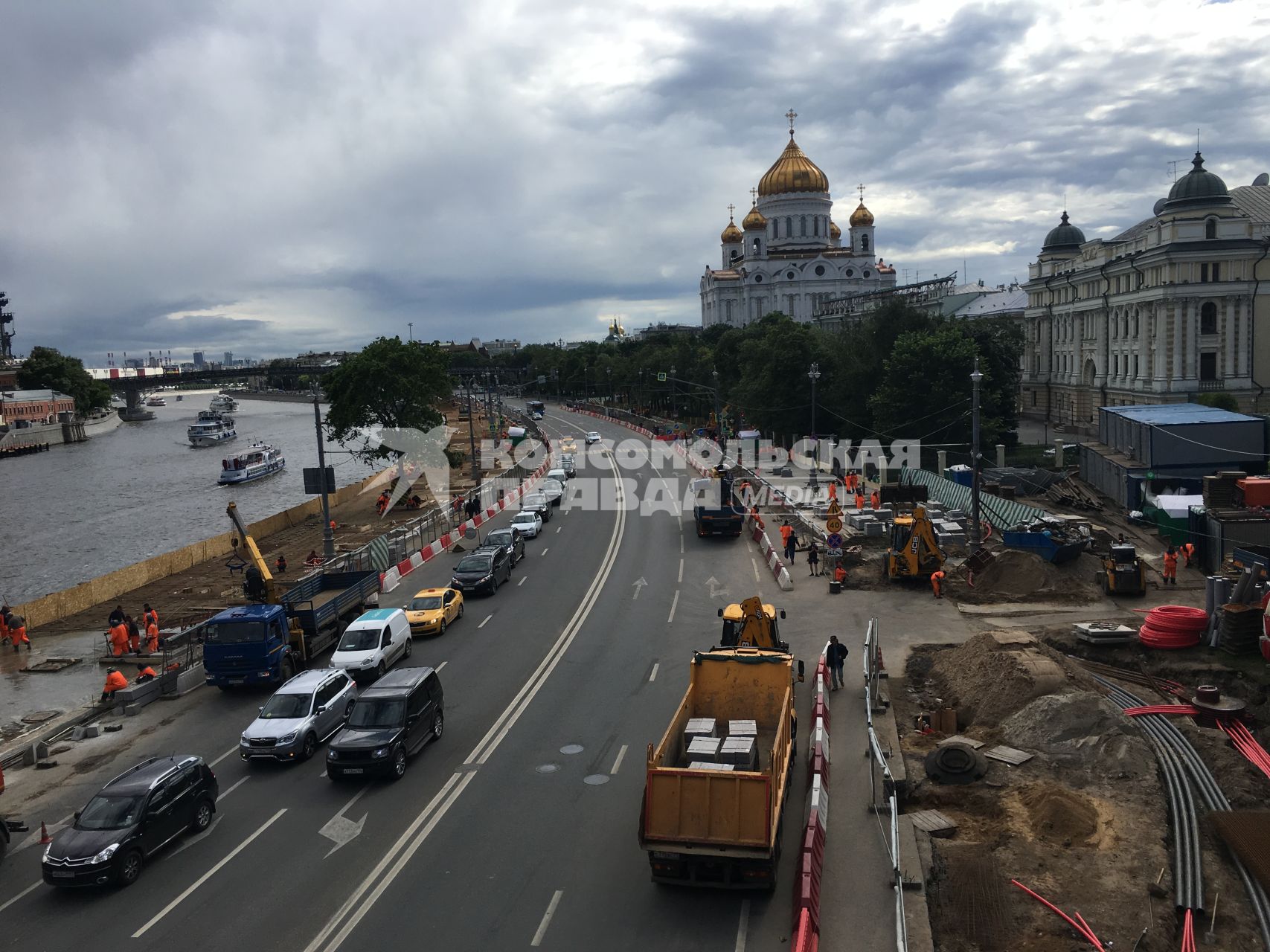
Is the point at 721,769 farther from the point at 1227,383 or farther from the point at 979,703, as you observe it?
the point at 1227,383

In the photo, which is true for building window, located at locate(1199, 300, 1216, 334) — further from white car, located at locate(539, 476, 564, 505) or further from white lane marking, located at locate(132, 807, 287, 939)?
white lane marking, located at locate(132, 807, 287, 939)

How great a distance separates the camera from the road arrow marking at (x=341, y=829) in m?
14.4

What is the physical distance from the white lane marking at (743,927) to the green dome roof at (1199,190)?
64.2 m

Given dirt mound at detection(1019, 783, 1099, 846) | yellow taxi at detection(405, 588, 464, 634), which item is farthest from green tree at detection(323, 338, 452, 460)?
dirt mound at detection(1019, 783, 1099, 846)

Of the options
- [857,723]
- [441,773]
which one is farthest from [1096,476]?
[441,773]

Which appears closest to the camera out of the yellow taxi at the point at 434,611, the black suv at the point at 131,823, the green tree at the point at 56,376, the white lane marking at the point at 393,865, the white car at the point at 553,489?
the white lane marking at the point at 393,865

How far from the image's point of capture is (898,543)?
29594mm

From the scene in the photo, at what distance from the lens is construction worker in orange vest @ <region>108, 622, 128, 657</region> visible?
26.2m

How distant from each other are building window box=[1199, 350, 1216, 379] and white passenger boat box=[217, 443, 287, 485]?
7511cm

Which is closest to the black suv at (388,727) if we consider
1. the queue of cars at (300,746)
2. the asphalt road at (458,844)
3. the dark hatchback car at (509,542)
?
the queue of cars at (300,746)

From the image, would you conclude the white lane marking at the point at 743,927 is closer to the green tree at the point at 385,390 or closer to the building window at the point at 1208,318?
the green tree at the point at 385,390

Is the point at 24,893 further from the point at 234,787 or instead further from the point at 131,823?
the point at 234,787

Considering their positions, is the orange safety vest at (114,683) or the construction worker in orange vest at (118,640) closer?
the orange safety vest at (114,683)

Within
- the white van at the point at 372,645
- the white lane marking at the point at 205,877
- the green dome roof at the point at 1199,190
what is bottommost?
the white lane marking at the point at 205,877
